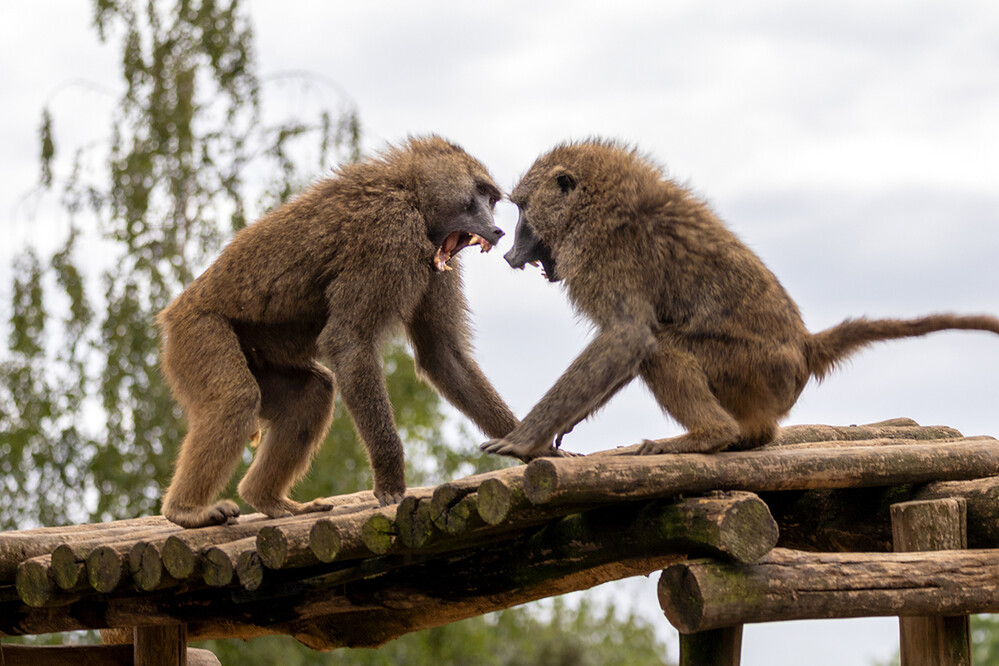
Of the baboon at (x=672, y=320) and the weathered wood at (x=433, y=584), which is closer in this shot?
the weathered wood at (x=433, y=584)

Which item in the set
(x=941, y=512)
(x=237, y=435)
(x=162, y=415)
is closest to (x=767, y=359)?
(x=941, y=512)

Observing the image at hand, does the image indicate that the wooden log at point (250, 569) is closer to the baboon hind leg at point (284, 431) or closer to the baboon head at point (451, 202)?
the baboon hind leg at point (284, 431)

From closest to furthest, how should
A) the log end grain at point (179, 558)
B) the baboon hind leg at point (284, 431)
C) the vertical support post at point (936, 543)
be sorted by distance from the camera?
the vertical support post at point (936, 543) < the log end grain at point (179, 558) < the baboon hind leg at point (284, 431)

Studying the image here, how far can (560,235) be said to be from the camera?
4199 mm

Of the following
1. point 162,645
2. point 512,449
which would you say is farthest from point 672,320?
point 162,645

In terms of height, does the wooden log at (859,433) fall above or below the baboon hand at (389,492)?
above

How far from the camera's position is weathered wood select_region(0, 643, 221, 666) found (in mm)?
5172

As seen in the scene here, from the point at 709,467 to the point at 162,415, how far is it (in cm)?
806

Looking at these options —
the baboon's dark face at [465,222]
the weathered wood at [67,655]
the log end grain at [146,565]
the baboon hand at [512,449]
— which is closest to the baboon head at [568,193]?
the baboon's dark face at [465,222]

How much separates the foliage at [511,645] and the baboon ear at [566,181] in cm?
719

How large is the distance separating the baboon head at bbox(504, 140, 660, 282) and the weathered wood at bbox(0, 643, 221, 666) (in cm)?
278

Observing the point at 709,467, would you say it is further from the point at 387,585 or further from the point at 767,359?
the point at 387,585

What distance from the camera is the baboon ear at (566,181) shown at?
421 centimetres

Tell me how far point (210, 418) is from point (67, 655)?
1.64 metres
